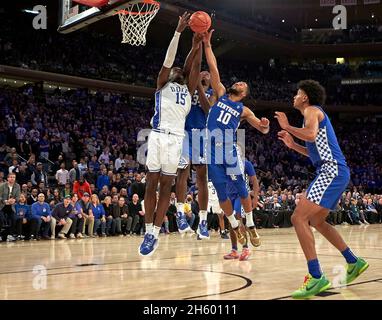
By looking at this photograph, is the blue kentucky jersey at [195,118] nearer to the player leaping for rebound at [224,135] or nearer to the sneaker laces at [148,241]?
the player leaping for rebound at [224,135]

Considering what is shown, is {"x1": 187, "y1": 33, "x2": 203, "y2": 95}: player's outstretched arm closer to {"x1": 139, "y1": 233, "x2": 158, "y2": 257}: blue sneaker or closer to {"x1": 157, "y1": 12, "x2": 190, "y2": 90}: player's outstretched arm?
{"x1": 157, "y1": 12, "x2": 190, "y2": 90}: player's outstretched arm

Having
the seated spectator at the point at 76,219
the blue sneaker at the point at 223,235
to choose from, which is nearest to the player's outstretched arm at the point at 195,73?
the blue sneaker at the point at 223,235

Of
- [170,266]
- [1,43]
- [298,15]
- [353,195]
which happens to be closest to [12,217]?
[170,266]

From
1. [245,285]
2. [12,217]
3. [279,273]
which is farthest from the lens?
[12,217]

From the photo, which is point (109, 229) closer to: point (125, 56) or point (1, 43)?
point (1, 43)

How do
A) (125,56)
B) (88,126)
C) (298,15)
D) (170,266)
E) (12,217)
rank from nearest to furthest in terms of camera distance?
(170,266) → (12,217) → (88,126) → (125,56) → (298,15)

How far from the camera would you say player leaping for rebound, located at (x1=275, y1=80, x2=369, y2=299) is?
4.93 m

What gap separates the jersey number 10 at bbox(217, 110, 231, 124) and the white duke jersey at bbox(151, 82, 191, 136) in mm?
875

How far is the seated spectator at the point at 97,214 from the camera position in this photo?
1407 centimetres

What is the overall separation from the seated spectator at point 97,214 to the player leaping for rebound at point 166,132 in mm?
7755

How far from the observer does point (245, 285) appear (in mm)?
5145

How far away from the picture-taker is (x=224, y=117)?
23.8 feet

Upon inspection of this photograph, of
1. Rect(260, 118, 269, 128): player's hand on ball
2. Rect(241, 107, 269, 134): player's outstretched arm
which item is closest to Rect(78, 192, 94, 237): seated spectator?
Rect(241, 107, 269, 134): player's outstretched arm
